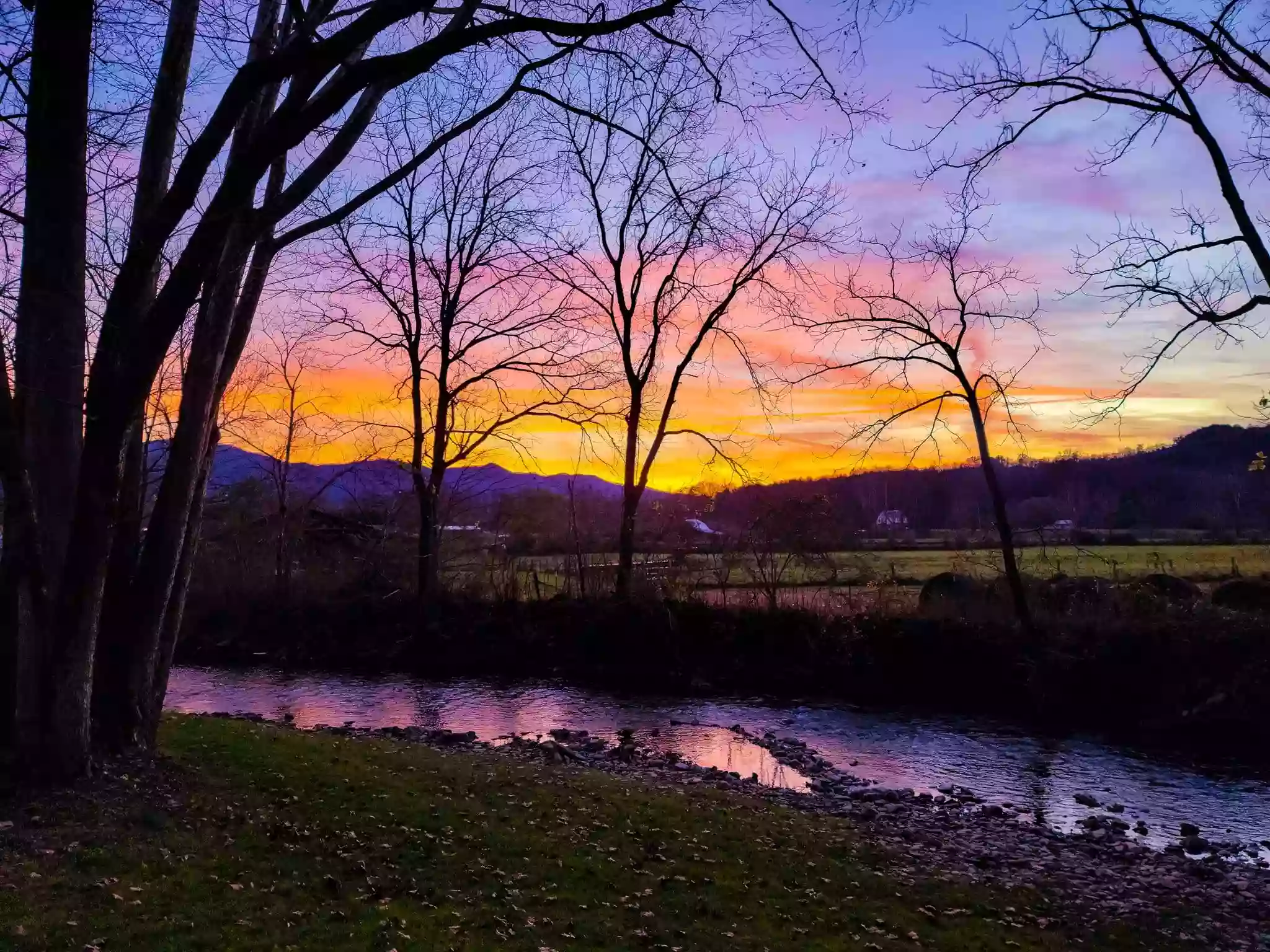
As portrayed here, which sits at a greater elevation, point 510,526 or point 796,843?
point 510,526

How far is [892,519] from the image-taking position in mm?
38375

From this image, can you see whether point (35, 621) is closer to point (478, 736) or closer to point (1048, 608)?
point (478, 736)

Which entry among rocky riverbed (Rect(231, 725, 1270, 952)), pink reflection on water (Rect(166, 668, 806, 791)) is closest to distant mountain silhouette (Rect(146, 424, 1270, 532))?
pink reflection on water (Rect(166, 668, 806, 791))

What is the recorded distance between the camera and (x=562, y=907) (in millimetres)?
6332

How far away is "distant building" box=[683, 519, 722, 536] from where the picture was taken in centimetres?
2620

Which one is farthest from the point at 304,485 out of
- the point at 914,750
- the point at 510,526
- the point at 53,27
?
the point at 53,27

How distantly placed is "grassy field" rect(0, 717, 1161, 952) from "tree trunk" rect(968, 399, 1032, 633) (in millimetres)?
12036

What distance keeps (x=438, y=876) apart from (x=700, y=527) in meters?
20.2

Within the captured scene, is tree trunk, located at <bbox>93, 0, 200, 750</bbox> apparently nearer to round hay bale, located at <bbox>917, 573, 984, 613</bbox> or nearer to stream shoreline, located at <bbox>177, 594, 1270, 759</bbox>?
stream shoreline, located at <bbox>177, 594, 1270, 759</bbox>

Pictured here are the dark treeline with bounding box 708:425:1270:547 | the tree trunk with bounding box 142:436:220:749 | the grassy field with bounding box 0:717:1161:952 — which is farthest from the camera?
the dark treeline with bounding box 708:425:1270:547

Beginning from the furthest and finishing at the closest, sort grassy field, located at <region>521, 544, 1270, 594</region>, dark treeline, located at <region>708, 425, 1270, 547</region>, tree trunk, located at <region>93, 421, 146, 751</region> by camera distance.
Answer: dark treeline, located at <region>708, 425, 1270, 547</region>
grassy field, located at <region>521, 544, 1270, 594</region>
tree trunk, located at <region>93, 421, 146, 751</region>

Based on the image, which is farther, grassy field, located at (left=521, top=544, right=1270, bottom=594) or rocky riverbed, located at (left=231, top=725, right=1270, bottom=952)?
grassy field, located at (left=521, top=544, right=1270, bottom=594)

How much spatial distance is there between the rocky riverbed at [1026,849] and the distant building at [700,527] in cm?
1153

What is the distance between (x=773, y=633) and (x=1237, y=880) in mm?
14254
